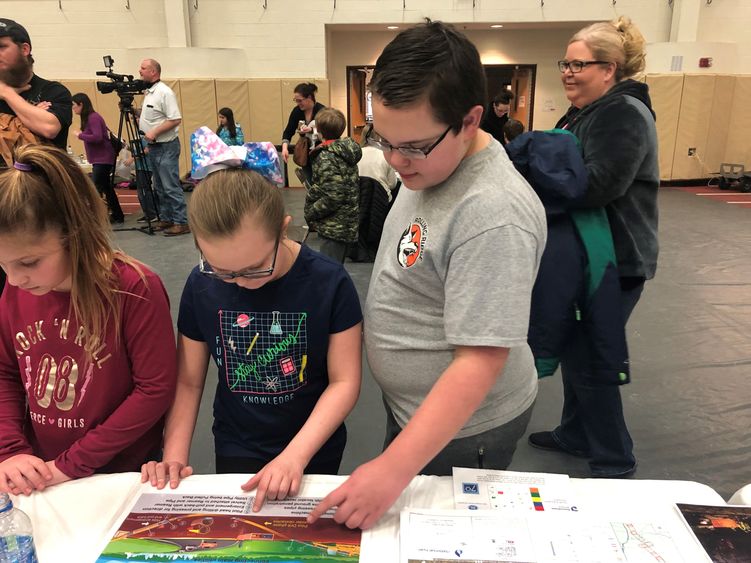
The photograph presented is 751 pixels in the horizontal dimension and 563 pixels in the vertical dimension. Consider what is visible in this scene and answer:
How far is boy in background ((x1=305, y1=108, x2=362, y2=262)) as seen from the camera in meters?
3.56

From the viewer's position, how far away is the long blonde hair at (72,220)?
987 mm

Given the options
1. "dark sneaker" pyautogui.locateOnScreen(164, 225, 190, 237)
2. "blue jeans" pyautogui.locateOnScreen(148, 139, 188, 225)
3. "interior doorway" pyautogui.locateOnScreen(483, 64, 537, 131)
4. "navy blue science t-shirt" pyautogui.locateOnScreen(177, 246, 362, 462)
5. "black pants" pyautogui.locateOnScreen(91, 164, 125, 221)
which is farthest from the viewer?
"interior doorway" pyautogui.locateOnScreen(483, 64, 537, 131)

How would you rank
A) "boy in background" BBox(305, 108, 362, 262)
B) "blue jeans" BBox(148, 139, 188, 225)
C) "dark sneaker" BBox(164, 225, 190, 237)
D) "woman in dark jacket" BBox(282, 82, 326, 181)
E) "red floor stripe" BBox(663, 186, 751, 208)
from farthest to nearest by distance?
"red floor stripe" BBox(663, 186, 751, 208)
"woman in dark jacket" BBox(282, 82, 326, 181)
"dark sneaker" BBox(164, 225, 190, 237)
"blue jeans" BBox(148, 139, 188, 225)
"boy in background" BBox(305, 108, 362, 262)

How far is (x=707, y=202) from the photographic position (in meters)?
7.20

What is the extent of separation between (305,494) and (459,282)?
443 mm

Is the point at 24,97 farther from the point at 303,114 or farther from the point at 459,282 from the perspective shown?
the point at 303,114

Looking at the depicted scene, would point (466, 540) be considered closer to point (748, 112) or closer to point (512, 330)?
point (512, 330)

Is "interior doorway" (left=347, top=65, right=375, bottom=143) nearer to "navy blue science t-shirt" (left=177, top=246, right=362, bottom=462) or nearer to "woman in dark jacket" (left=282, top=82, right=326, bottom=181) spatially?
"woman in dark jacket" (left=282, top=82, right=326, bottom=181)

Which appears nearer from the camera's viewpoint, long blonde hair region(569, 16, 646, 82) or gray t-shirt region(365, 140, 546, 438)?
gray t-shirt region(365, 140, 546, 438)

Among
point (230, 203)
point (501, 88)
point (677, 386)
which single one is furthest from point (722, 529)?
point (501, 88)

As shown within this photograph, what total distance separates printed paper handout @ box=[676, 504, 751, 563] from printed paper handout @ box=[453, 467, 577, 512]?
17 cm

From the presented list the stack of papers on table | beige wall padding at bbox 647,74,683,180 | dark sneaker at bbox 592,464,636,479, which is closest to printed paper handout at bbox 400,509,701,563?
the stack of papers on table

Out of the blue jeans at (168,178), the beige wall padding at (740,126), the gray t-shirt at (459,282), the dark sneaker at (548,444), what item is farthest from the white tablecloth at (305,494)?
the beige wall padding at (740,126)

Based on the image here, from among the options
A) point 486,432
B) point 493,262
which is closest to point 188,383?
point 486,432
